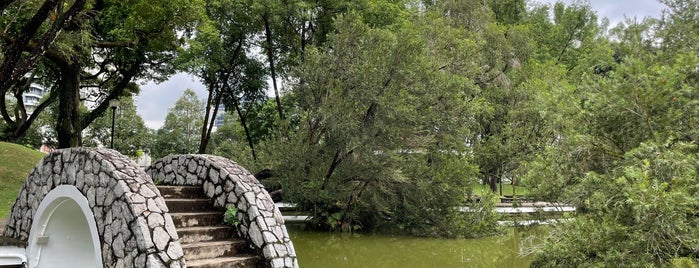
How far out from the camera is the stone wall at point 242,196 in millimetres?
5184

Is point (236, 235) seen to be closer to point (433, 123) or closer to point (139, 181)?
point (139, 181)

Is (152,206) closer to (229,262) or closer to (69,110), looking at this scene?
(229,262)

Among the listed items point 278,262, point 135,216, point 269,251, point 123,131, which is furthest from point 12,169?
point 123,131

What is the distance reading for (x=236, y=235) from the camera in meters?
5.45

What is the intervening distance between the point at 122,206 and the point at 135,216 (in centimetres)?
24

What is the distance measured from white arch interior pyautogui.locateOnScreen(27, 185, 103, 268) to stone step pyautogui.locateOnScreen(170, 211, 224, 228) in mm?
995

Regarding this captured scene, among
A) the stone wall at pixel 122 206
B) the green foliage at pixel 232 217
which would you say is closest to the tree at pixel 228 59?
the stone wall at pixel 122 206

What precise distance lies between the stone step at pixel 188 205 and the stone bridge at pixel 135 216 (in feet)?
0.06

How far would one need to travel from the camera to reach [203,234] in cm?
522

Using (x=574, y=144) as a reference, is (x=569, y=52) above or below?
above

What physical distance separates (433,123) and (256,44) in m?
9.01

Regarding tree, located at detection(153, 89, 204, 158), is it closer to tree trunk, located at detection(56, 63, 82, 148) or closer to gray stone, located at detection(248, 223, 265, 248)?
tree trunk, located at detection(56, 63, 82, 148)

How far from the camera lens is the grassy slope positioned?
1096 cm

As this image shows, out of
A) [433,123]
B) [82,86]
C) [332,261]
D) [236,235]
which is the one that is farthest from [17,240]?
[82,86]
